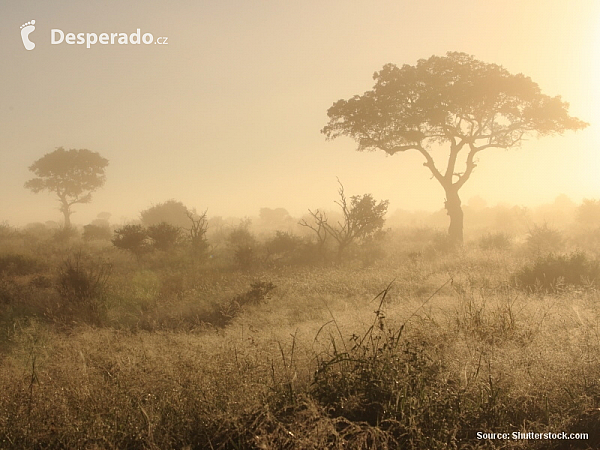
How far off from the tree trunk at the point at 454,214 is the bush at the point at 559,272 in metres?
10.4

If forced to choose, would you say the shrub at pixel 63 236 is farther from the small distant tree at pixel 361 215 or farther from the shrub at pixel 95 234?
the small distant tree at pixel 361 215

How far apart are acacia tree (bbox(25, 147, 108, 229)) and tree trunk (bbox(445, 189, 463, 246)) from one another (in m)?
38.7

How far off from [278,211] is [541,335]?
49319mm

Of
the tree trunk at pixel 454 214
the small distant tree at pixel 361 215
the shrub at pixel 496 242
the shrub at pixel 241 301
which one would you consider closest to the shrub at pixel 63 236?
the small distant tree at pixel 361 215

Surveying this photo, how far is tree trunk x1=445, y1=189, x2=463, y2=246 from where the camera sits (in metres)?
21.8

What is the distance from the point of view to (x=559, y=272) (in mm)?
10625

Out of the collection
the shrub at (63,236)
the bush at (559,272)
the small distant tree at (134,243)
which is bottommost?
the bush at (559,272)

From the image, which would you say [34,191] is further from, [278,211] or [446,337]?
[446,337]

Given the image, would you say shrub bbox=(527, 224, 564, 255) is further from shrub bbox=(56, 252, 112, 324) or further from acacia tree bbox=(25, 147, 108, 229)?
acacia tree bbox=(25, 147, 108, 229)

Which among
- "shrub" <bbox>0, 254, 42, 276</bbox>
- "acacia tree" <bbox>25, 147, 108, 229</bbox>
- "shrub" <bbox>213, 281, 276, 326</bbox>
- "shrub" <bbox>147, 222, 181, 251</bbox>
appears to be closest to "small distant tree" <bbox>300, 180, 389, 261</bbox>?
"shrub" <bbox>147, 222, 181, 251</bbox>

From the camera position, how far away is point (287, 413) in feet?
12.5

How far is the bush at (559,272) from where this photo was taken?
403 inches

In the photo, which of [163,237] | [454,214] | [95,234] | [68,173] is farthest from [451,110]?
[68,173]

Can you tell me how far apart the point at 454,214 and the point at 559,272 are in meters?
11.7
